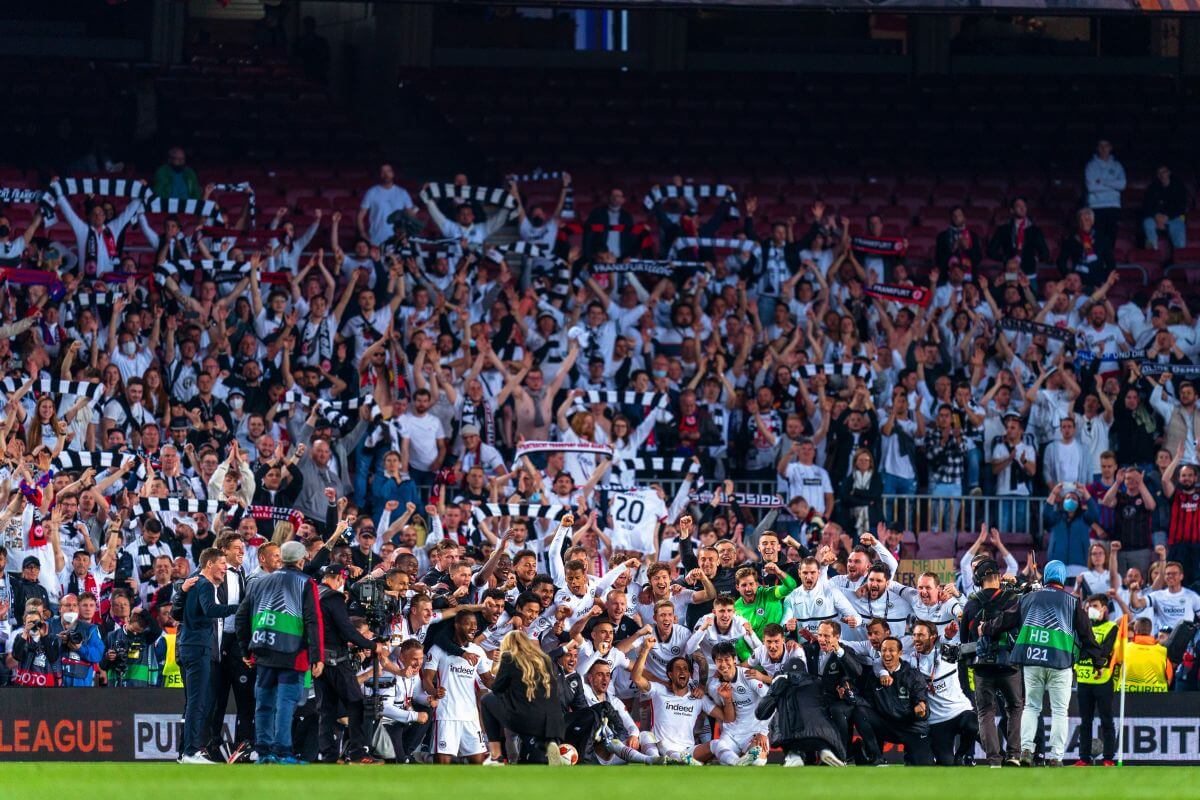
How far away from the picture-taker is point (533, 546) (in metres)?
20.6

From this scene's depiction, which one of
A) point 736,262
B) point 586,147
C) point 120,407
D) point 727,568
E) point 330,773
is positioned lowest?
point 330,773

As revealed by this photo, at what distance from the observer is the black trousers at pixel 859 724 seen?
17.4m

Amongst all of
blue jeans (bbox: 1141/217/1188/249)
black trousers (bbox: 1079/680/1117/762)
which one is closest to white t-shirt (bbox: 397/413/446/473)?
black trousers (bbox: 1079/680/1117/762)

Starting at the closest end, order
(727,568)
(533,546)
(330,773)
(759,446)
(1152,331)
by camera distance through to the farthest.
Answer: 1. (330,773)
2. (727,568)
3. (533,546)
4. (759,446)
5. (1152,331)

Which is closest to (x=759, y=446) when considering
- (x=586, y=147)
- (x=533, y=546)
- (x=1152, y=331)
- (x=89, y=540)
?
(x=533, y=546)

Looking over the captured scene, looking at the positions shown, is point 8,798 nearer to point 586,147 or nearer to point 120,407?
point 120,407

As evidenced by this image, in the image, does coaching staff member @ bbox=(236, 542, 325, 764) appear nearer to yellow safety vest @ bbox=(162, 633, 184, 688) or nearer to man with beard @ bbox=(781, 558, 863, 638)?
yellow safety vest @ bbox=(162, 633, 184, 688)

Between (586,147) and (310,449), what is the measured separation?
11.2 metres

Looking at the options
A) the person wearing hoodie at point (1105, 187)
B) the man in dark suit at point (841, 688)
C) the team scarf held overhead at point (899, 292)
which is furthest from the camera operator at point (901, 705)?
the person wearing hoodie at point (1105, 187)

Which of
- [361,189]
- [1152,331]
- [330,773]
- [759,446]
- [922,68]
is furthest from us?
[922,68]

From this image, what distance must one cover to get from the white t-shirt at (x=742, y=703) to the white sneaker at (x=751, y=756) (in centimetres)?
20

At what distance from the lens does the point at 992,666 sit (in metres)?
17.2

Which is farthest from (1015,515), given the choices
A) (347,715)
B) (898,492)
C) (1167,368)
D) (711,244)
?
(347,715)

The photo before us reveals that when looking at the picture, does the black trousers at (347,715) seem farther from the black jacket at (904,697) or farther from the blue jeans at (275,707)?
the black jacket at (904,697)
